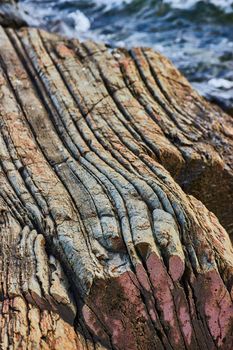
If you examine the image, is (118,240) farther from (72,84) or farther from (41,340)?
(72,84)

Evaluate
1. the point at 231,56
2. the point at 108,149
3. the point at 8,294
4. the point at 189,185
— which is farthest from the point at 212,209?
the point at 231,56

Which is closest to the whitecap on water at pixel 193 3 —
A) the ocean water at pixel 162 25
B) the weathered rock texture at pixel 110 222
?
the ocean water at pixel 162 25

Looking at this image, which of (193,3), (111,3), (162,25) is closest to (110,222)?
(162,25)

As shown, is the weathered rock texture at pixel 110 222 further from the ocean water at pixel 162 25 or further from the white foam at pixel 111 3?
the white foam at pixel 111 3

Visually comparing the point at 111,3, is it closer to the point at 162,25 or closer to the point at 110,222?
the point at 162,25

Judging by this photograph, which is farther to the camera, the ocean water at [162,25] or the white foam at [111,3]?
the white foam at [111,3]

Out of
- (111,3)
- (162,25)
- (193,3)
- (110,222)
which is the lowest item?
(110,222)

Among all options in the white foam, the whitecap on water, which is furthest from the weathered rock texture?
the white foam
